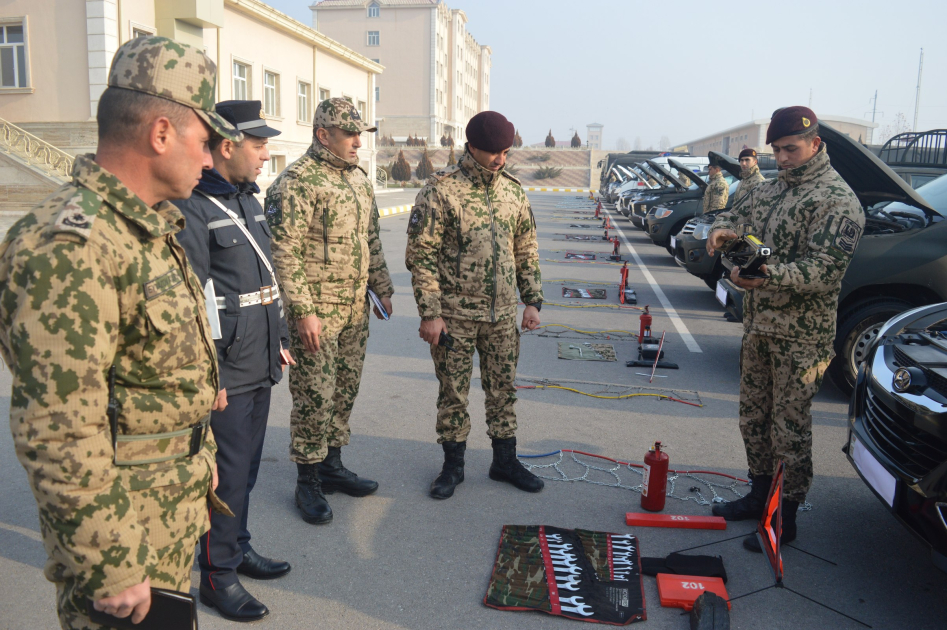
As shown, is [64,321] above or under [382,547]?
above

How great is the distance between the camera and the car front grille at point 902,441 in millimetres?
2914

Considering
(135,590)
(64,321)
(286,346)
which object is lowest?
(135,590)

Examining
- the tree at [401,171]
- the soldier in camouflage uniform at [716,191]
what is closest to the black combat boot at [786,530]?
the soldier in camouflage uniform at [716,191]

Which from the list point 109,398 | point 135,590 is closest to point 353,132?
point 109,398

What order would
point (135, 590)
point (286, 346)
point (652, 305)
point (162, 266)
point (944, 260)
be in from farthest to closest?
point (652, 305) < point (944, 260) < point (286, 346) < point (162, 266) < point (135, 590)

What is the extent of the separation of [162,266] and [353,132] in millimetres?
2376

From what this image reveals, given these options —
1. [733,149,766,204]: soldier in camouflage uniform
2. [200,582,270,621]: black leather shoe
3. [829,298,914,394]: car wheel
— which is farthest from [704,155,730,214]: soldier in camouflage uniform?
[200,582,270,621]: black leather shoe

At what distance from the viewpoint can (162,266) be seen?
5.65 feet

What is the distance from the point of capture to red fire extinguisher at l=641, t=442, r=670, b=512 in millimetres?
3912

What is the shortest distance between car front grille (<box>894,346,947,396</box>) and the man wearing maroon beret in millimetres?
330

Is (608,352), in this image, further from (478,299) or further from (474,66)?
(474,66)

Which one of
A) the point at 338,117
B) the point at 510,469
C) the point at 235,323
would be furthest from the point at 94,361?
the point at 510,469

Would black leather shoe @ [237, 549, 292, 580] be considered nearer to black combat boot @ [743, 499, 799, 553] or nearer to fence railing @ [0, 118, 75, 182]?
black combat boot @ [743, 499, 799, 553]

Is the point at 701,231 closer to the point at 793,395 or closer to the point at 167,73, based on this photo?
the point at 793,395
